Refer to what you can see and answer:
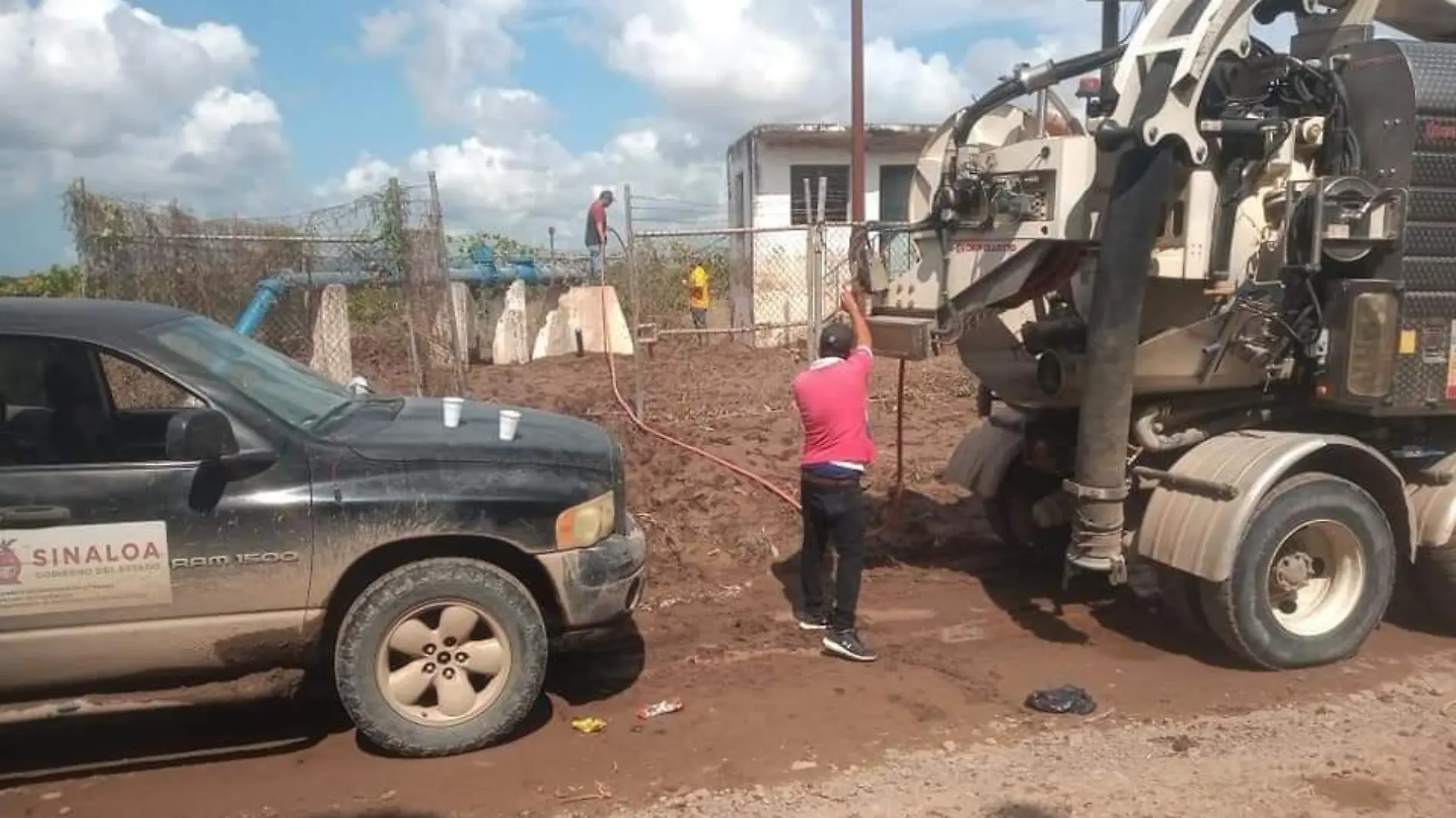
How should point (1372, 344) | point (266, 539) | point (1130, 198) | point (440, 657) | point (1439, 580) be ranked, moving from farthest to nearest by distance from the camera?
point (1439, 580), point (1372, 344), point (1130, 198), point (440, 657), point (266, 539)

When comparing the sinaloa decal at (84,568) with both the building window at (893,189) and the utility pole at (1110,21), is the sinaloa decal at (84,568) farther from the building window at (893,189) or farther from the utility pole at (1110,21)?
the building window at (893,189)

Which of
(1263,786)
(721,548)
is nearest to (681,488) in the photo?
(721,548)

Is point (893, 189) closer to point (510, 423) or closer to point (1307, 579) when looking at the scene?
point (1307, 579)

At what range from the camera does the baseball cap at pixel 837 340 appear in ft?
19.8

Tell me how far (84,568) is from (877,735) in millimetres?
3327

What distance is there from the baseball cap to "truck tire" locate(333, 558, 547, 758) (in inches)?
85.2

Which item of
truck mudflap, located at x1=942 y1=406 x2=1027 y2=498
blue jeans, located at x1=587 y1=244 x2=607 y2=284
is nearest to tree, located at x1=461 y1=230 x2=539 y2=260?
blue jeans, located at x1=587 y1=244 x2=607 y2=284

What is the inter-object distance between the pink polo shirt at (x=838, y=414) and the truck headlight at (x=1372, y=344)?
2.47 m

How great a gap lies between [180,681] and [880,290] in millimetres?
4228

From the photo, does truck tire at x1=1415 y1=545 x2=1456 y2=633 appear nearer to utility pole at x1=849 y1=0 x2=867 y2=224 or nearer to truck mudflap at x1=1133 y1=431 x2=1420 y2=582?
truck mudflap at x1=1133 y1=431 x2=1420 y2=582

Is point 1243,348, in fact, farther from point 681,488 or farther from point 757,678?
point 681,488

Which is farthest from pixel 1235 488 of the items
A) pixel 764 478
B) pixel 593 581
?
pixel 764 478

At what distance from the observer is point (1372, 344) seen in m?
5.79

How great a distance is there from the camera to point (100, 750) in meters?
5.05
